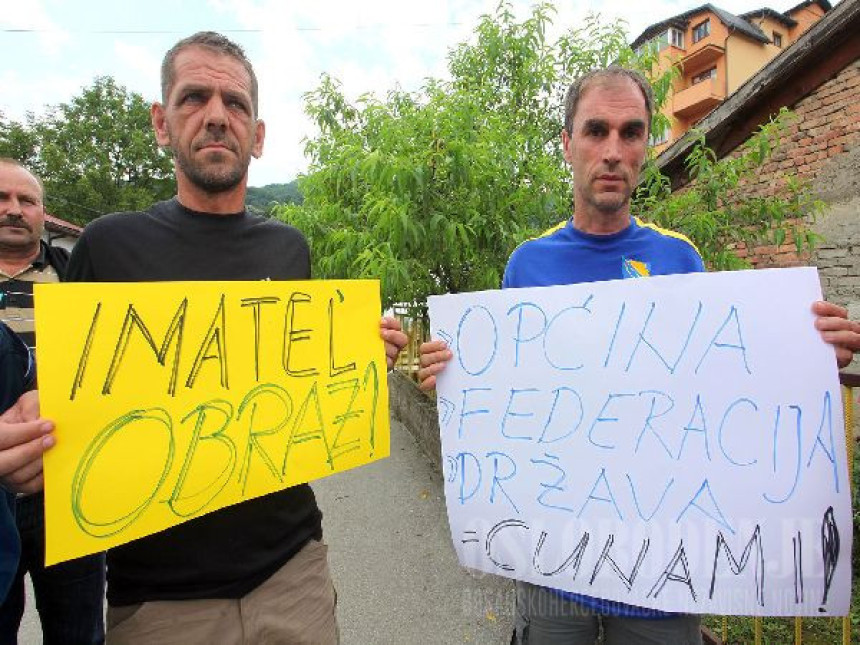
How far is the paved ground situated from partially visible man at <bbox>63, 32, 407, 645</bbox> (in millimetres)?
1459

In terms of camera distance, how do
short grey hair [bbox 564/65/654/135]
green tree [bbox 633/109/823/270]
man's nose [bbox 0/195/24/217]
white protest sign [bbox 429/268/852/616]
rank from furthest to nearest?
1. green tree [bbox 633/109/823/270]
2. man's nose [bbox 0/195/24/217]
3. short grey hair [bbox 564/65/654/135]
4. white protest sign [bbox 429/268/852/616]

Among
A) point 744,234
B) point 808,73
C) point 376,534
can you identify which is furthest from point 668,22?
point 376,534

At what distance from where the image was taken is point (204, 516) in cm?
125

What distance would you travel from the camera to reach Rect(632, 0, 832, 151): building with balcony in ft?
93.5

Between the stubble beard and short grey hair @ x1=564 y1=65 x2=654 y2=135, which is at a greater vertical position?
short grey hair @ x1=564 y1=65 x2=654 y2=135

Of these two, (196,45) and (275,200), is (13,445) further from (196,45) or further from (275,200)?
(275,200)

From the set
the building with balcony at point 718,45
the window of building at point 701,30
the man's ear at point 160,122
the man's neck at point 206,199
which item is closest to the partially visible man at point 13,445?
the man's neck at point 206,199

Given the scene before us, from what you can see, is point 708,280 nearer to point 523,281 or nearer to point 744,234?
point 523,281

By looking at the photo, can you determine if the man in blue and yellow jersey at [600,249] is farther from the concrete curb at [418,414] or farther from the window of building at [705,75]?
the window of building at [705,75]

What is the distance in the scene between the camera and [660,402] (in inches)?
50.2

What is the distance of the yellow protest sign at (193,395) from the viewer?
99cm

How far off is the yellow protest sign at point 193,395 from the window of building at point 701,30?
41.1 metres

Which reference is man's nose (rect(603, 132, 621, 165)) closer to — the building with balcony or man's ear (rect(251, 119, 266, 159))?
man's ear (rect(251, 119, 266, 159))

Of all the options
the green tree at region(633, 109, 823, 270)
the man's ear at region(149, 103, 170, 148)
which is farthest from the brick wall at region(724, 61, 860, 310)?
the man's ear at region(149, 103, 170, 148)
